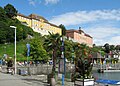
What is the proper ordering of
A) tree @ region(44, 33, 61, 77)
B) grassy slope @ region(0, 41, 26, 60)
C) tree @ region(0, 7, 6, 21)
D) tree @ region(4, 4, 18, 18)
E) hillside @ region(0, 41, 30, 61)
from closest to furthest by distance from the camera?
tree @ region(44, 33, 61, 77) → hillside @ region(0, 41, 30, 61) → grassy slope @ region(0, 41, 26, 60) → tree @ region(0, 7, 6, 21) → tree @ region(4, 4, 18, 18)

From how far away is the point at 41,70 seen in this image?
45.3m

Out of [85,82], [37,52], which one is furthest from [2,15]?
[85,82]

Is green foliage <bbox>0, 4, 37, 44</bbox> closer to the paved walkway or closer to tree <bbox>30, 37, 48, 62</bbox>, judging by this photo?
tree <bbox>30, 37, 48, 62</bbox>

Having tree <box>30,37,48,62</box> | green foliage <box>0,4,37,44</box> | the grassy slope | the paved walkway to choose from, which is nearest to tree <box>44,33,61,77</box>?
the paved walkway

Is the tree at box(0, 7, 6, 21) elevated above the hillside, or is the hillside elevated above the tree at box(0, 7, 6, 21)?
the tree at box(0, 7, 6, 21)

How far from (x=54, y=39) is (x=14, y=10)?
482ft

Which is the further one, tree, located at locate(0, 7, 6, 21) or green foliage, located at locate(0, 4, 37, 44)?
tree, located at locate(0, 7, 6, 21)

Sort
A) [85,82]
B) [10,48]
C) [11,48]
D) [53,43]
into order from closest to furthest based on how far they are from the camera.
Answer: [85,82] → [53,43] → [10,48] → [11,48]

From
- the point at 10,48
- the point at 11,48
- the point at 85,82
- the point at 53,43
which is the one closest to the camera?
the point at 85,82

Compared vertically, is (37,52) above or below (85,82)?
above

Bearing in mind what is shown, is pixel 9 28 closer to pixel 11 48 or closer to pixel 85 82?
pixel 11 48

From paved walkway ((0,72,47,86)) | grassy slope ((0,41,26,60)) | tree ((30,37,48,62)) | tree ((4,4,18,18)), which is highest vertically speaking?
tree ((4,4,18,18))

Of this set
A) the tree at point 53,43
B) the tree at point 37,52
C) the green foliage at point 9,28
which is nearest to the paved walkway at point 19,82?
the tree at point 53,43

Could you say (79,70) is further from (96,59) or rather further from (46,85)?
(96,59)
